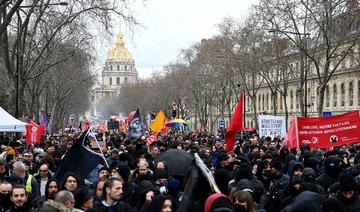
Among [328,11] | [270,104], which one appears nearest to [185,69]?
[270,104]

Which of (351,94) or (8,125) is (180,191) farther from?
(351,94)

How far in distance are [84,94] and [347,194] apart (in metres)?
77.5

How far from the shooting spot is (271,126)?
25250 millimetres

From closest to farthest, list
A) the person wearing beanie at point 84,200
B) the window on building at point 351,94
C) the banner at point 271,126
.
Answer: the person wearing beanie at point 84,200 → the banner at point 271,126 → the window on building at point 351,94

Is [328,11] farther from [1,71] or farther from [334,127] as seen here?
[1,71]

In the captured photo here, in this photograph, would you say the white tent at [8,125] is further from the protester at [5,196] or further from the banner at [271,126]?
the protester at [5,196]

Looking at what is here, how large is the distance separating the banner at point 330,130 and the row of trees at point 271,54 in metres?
8.80

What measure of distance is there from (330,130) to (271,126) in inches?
365

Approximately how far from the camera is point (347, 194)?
322 inches

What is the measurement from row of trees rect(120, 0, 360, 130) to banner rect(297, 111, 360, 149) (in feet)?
28.9

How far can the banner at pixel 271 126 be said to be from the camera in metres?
25.0

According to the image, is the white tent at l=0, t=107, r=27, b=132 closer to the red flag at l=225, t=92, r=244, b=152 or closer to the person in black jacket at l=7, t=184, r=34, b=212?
the red flag at l=225, t=92, r=244, b=152

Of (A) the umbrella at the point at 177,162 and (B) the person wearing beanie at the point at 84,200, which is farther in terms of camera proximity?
(A) the umbrella at the point at 177,162

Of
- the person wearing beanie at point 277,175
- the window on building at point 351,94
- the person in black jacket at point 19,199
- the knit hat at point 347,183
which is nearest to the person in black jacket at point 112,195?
the person in black jacket at point 19,199
